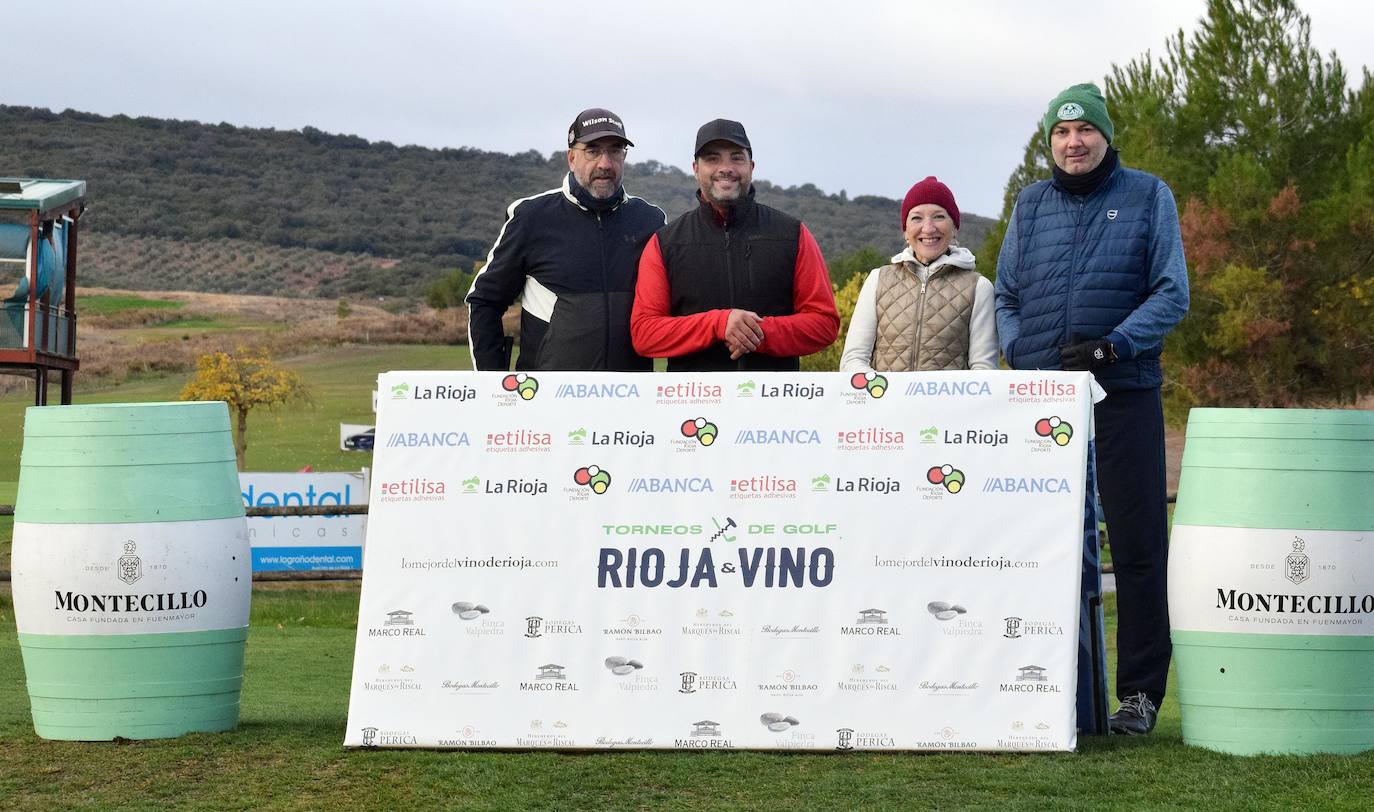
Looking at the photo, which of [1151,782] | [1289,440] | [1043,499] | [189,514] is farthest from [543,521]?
[1289,440]

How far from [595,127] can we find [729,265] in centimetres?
83

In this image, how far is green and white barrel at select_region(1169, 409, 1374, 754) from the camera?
4551 mm

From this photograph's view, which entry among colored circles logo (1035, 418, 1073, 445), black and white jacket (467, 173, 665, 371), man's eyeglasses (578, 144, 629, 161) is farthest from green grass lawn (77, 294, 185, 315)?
colored circles logo (1035, 418, 1073, 445)

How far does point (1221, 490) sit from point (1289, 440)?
0.25m

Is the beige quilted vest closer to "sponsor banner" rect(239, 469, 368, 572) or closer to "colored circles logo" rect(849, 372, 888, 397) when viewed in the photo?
"colored circles logo" rect(849, 372, 888, 397)

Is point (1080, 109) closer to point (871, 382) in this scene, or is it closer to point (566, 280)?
point (871, 382)

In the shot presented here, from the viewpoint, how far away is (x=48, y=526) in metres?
4.96

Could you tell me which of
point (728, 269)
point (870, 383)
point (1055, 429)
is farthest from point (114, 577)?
point (1055, 429)

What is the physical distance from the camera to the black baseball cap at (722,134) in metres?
5.44

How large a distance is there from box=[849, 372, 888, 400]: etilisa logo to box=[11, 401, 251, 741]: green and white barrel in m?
2.14

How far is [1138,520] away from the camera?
5.22 m

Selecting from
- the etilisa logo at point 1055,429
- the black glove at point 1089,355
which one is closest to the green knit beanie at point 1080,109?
the black glove at point 1089,355

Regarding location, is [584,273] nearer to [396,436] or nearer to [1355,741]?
[396,436]

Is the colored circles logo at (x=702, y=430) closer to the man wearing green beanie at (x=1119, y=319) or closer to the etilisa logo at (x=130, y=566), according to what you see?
the man wearing green beanie at (x=1119, y=319)
